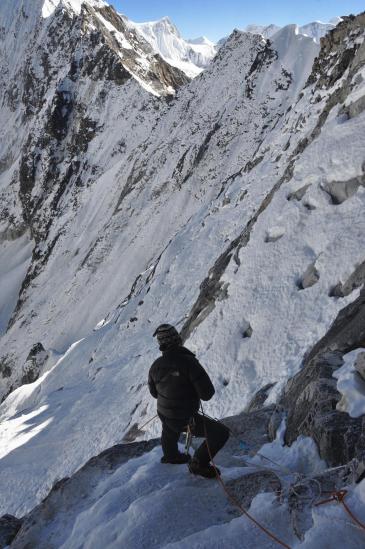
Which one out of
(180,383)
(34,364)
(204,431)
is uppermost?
(180,383)

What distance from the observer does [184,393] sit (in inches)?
219

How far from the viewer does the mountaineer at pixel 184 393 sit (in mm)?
5441

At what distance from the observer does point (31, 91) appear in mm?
134375

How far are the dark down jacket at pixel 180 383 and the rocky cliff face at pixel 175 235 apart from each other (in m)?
1.37

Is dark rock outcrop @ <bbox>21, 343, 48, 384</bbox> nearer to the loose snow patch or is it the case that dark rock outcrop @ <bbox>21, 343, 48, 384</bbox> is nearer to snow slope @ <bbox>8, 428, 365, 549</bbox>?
snow slope @ <bbox>8, 428, 365, 549</bbox>

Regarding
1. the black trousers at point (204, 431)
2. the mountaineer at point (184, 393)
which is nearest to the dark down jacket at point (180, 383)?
the mountaineer at point (184, 393)

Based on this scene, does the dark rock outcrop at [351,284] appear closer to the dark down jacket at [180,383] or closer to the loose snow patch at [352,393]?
the loose snow patch at [352,393]

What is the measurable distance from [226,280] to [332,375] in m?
8.48

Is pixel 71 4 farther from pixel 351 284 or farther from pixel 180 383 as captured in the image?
pixel 180 383

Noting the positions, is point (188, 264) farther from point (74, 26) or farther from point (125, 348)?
point (74, 26)

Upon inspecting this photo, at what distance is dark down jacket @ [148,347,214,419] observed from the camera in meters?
5.39

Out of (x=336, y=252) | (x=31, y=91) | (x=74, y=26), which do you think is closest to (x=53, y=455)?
(x=336, y=252)

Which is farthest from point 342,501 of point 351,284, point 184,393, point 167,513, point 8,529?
point 351,284

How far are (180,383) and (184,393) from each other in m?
0.14
